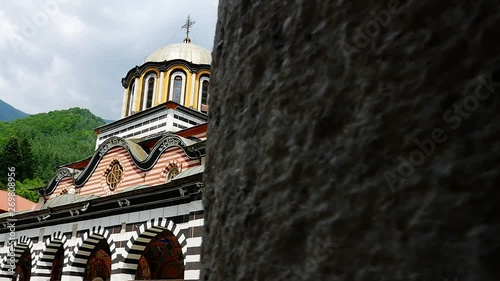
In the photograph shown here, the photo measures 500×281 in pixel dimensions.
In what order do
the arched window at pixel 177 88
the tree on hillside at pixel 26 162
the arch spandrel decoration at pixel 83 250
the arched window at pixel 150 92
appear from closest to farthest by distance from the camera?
the arch spandrel decoration at pixel 83 250
the arched window at pixel 177 88
the arched window at pixel 150 92
the tree on hillside at pixel 26 162

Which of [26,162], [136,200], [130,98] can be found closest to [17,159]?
[26,162]

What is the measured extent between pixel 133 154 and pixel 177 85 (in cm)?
480

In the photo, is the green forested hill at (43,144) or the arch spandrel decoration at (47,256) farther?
the green forested hill at (43,144)

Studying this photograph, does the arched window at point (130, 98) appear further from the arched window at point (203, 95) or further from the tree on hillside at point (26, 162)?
the tree on hillside at point (26, 162)

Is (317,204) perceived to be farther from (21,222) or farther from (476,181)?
(21,222)

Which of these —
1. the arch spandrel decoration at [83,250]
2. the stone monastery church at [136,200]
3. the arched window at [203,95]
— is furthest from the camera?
the arched window at [203,95]

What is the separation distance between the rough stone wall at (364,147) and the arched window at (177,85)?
57.5 feet

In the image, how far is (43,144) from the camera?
42.4 metres

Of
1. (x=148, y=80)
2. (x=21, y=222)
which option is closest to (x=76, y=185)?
(x=21, y=222)

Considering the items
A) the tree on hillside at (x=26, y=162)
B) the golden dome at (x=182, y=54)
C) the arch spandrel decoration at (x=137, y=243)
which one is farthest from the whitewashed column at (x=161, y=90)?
the tree on hillside at (x=26, y=162)

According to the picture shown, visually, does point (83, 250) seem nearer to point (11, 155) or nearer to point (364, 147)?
point (364, 147)

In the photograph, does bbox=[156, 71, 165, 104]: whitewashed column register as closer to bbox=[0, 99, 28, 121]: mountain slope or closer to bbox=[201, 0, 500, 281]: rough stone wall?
bbox=[201, 0, 500, 281]: rough stone wall

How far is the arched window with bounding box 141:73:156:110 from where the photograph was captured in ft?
60.3

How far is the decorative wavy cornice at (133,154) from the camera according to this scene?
13.0 m
